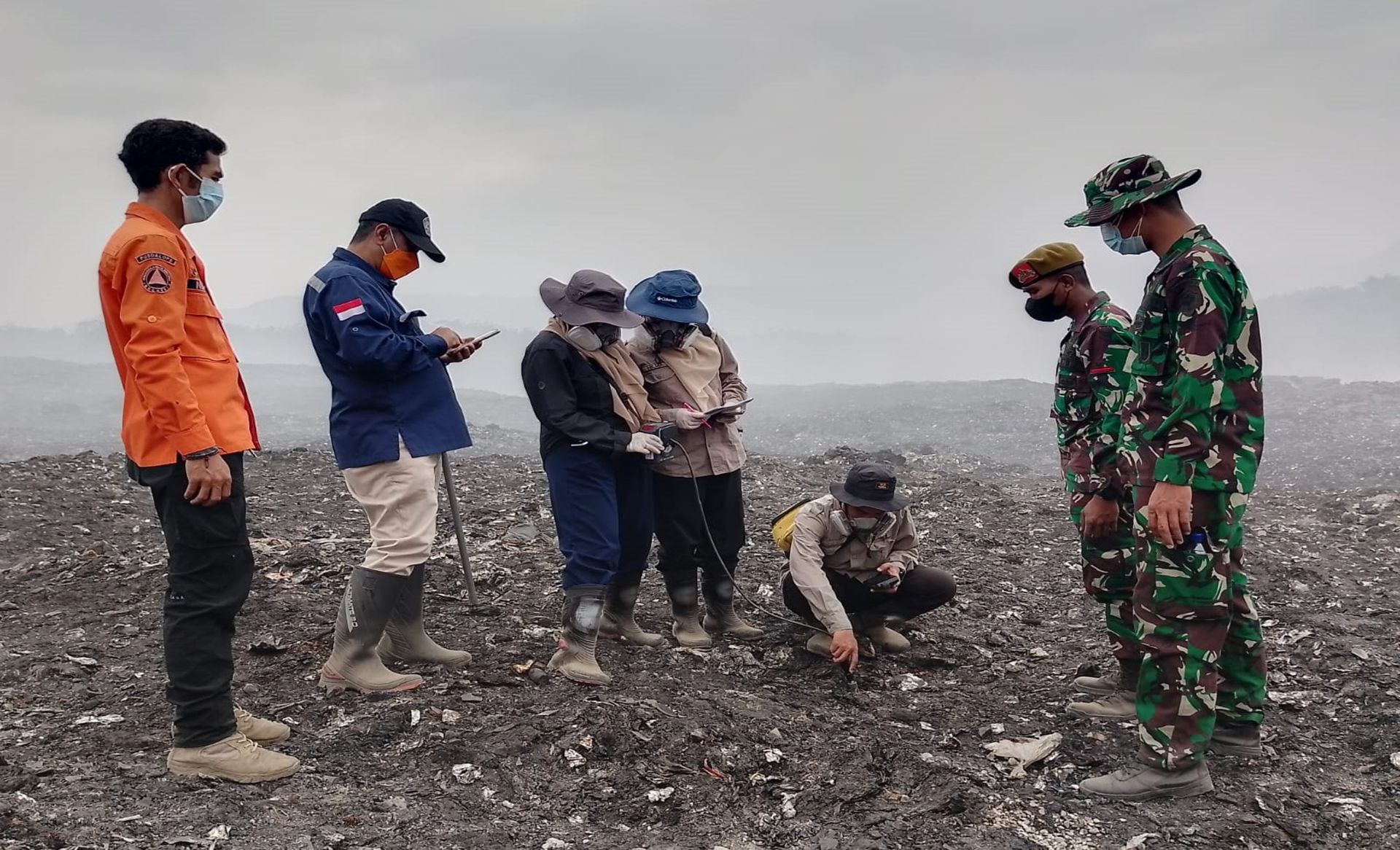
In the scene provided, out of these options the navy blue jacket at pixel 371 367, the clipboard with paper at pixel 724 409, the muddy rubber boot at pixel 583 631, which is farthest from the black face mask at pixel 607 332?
the muddy rubber boot at pixel 583 631

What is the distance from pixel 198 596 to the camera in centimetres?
323

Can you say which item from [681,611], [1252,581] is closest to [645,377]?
[681,611]

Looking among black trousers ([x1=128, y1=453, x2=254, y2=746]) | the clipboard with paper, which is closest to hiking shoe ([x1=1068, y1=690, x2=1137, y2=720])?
the clipboard with paper

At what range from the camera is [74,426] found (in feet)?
114

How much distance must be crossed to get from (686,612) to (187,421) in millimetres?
2781

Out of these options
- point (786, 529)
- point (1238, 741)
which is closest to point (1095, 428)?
point (1238, 741)

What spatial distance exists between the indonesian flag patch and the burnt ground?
166cm

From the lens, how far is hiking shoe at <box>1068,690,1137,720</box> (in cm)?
414

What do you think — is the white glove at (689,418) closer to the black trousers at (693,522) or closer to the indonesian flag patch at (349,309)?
the black trousers at (693,522)

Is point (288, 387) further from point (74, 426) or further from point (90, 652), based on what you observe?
point (90, 652)

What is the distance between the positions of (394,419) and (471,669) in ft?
4.43

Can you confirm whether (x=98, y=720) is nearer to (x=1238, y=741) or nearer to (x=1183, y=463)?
(x=1183, y=463)

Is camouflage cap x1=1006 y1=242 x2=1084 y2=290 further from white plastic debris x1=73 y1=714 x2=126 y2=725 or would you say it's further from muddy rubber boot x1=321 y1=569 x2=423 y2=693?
white plastic debris x1=73 y1=714 x2=126 y2=725

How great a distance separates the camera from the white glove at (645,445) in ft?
14.3
